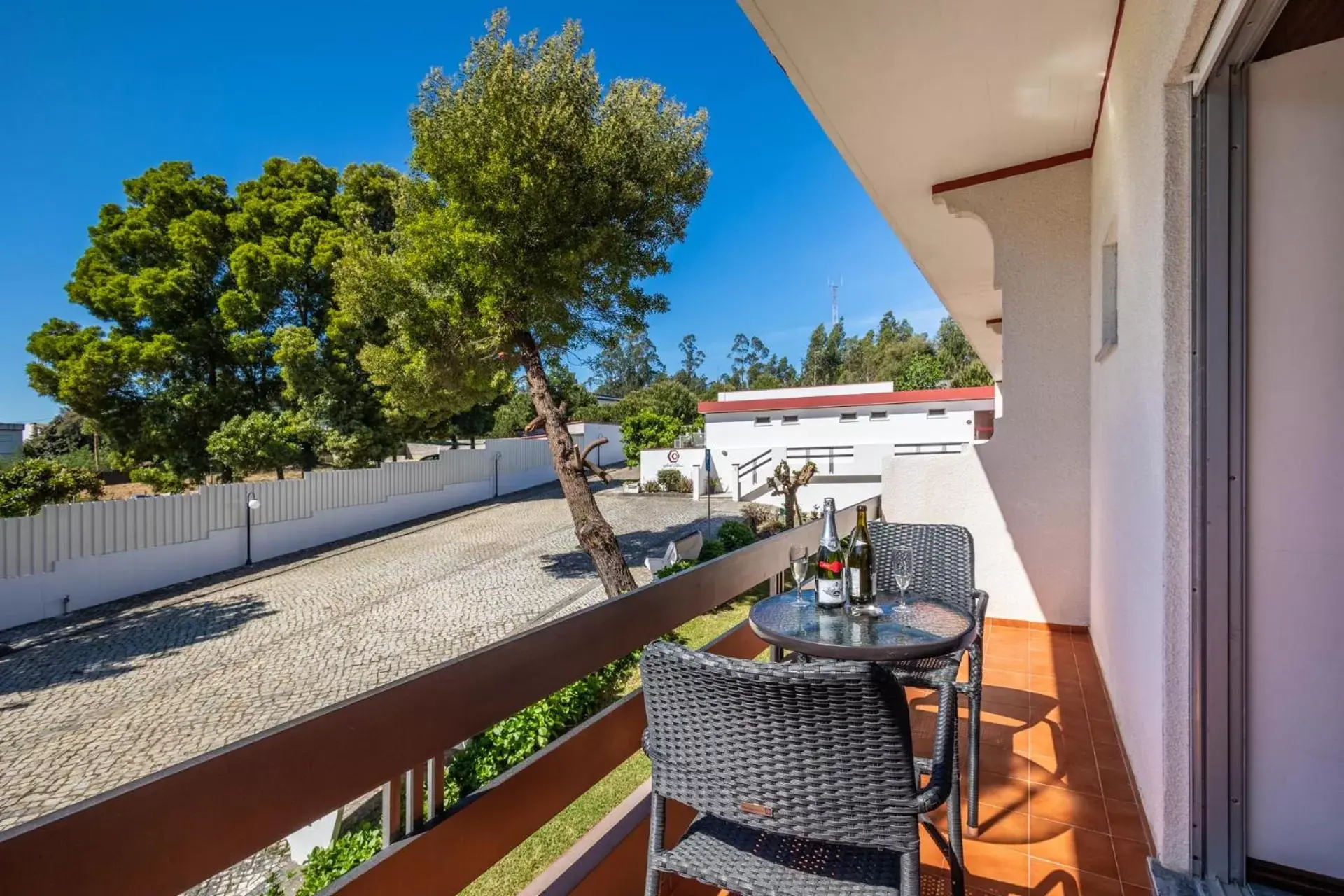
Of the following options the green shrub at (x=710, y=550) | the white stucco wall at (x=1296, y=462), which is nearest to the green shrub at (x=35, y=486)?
the green shrub at (x=710, y=550)

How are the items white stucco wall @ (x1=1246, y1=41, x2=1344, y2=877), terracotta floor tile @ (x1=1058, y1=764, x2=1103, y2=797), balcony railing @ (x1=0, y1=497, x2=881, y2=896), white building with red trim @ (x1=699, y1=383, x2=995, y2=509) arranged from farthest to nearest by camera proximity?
white building with red trim @ (x1=699, y1=383, x2=995, y2=509)
terracotta floor tile @ (x1=1058, y1=764, x2=1103, y2=797)
white stucco wall @ (x1=1246, y1=41, x2=1344, y2=877)
balcony railing @ (x1=0, y1=497, x2=881, y2=896)

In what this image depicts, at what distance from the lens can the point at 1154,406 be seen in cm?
164

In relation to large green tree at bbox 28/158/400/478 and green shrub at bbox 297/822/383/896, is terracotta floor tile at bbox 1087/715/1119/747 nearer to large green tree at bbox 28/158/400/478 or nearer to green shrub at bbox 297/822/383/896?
green shrub at bbox 297/822/383/896

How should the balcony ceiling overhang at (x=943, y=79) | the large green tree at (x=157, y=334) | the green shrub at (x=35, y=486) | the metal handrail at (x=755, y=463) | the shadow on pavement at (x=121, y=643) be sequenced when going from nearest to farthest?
1. the balcony ceiling overhang at (x=943, y=79)
2. the shadow on pavement at (x=121, y=643)
3. the green shrub at (x=35, y=486)
4. the large green tree at (x=157, y=334)
5. the metal handrail at (x=755, y=463)

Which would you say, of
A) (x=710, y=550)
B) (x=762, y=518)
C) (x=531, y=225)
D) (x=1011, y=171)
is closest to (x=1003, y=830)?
(x=1011, y=171)

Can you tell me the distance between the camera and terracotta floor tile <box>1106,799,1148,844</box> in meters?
1.91

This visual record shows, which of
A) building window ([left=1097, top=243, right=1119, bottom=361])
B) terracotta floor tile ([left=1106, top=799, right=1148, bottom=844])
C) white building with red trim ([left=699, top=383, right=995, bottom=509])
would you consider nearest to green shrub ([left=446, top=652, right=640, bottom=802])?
terracotta floor tile ([left=1106, top=799, right=1148, bottom=844])

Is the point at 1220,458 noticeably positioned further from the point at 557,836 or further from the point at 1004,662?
the point at 557,836

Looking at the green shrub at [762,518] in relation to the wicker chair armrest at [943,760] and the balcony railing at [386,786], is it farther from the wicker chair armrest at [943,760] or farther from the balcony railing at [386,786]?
the balcony railing at [386,786]

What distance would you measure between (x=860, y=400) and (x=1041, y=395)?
49.0ft

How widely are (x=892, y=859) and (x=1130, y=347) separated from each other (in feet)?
5.88

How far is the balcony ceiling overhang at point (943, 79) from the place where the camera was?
2252 mm

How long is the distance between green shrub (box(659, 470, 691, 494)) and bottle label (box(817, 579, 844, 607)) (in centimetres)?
1529

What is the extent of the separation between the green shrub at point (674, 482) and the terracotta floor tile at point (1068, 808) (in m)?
15.1
